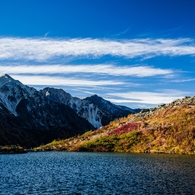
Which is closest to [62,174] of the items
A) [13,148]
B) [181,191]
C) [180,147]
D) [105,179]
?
[105,179]

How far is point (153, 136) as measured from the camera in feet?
390

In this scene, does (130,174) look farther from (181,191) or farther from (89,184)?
(181,191)

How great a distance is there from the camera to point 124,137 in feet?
414

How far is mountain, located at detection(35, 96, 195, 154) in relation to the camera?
11031 cm

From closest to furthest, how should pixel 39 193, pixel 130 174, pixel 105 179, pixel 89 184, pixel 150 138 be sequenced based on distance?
pixel 39 193, pixel 89 184, pixel 105 179, pixel 130 174, pixel 150 138

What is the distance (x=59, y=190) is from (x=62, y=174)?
52.0 feet

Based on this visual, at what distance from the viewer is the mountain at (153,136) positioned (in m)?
110

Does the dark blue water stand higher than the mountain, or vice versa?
the mountain

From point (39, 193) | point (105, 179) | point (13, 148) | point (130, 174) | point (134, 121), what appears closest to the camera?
point (39, 193)

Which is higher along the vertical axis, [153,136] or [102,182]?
[153,136]

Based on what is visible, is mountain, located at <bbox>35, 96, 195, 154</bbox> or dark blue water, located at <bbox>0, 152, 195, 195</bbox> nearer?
dark blue water, located at <bbox>0, 152, 195, 195</bbox>

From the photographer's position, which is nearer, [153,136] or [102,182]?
[102,182]

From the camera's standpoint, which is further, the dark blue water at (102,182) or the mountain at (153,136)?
the mountain at (153,136)

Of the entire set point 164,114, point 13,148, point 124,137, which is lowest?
point 13,148
